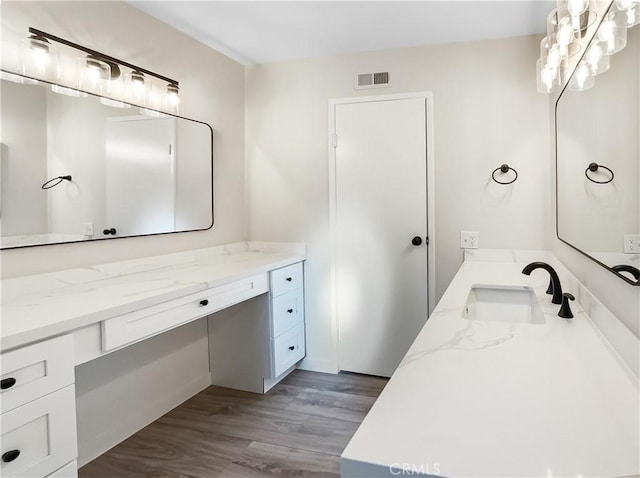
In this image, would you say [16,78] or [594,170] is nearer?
[594,170]

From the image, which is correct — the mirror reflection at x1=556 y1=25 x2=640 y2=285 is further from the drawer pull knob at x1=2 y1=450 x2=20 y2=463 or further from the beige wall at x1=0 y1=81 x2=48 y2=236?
the beige wall at x1=0 y1=81 x2=48 y2=236

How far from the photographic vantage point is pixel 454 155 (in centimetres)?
294

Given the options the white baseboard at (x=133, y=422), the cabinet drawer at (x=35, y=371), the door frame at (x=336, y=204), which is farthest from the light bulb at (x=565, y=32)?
the white baseboard at (x=133, y=422)

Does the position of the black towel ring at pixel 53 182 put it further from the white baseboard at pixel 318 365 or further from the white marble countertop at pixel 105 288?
the white baseboard at pixel 318 365

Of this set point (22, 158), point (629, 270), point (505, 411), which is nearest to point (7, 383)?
point (22, 158)

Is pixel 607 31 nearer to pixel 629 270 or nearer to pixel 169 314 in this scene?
pixel 629 270

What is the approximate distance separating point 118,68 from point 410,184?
1939 millimetres

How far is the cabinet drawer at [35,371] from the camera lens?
1.24m

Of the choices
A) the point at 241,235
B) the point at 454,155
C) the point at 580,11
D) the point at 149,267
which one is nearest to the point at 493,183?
the point at 454,155

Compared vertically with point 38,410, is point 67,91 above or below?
above

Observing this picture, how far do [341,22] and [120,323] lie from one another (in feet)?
6.92

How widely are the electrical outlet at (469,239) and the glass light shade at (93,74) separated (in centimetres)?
233

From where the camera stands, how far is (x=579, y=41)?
1679 millimetres

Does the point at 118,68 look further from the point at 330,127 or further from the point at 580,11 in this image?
the point at 580,11
